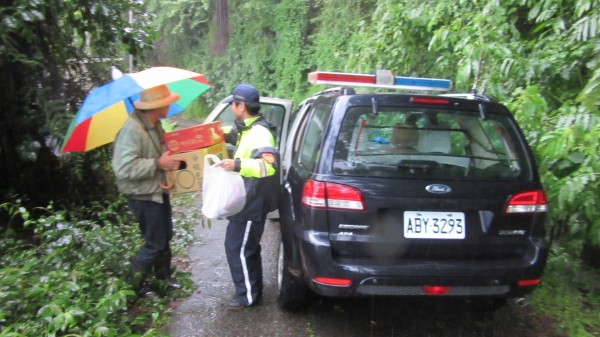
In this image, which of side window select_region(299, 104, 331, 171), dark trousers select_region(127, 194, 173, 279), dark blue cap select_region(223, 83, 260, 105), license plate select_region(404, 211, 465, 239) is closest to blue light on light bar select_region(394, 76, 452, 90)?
side window select_region(299, 104, 331, 171)

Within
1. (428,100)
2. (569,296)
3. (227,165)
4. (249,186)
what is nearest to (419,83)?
(428,100)

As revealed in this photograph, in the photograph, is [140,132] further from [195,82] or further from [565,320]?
[565,320]

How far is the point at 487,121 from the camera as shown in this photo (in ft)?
11.6

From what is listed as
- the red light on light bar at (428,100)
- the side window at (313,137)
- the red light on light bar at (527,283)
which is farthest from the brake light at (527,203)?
the side window at (313,137)

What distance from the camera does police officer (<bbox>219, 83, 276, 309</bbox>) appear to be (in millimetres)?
3795

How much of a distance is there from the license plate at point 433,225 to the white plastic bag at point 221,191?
48.7 inches

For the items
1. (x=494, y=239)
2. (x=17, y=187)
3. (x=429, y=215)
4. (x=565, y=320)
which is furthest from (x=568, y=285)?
(x=17, y=187)

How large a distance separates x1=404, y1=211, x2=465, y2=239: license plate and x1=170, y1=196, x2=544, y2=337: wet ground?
100 centimetres

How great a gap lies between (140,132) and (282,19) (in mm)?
13115

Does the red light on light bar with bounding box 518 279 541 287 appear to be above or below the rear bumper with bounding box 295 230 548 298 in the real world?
below

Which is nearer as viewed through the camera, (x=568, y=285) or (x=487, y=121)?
(x=487, y=121)

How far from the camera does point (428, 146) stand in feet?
11.5

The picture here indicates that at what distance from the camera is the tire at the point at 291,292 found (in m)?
3.95

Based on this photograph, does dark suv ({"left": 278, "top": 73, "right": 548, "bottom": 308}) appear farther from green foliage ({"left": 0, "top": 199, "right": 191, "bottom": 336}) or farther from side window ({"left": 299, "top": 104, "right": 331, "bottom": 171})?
green foliage ({"left": 0, "top": 199, "right": 191, "bottom": 336})
